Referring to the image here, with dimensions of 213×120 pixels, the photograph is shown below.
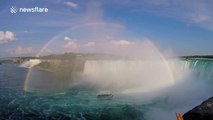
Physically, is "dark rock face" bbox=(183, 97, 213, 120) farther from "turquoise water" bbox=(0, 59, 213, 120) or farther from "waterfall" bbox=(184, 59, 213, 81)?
"waterfall" bbox=(184, 59, 213, 81)

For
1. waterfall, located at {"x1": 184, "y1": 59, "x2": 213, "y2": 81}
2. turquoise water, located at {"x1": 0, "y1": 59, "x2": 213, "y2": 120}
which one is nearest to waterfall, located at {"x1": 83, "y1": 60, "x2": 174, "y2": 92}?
waterfall, located at {"x1": 184, "y1": 59, "x2": 213, "y2": 81}

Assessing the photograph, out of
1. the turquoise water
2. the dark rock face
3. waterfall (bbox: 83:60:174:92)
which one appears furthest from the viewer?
waterfall (bbox: 83:60:174:92)

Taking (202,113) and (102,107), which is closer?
(202,113)

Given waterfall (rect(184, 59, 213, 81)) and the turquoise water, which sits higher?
waterfall (rect(184, 59, 213, 81))

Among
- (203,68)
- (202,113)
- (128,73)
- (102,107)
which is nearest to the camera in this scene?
(202,113)

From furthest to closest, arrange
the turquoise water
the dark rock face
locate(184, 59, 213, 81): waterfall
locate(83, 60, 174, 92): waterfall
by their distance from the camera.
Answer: locate(83, 60, 174, 92): waterfall → locate(184, 59, 213, 81): waterfall → the turquoise water → the dark rock face

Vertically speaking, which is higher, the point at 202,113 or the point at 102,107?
the point at 102,107

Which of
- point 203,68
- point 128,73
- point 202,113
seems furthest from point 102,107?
point 128,73

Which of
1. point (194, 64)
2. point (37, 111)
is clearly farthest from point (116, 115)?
point (194, 64)

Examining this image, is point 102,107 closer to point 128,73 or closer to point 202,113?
point 202,113

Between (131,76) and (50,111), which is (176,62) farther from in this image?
(50,111)

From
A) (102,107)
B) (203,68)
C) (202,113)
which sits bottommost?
(202,113)

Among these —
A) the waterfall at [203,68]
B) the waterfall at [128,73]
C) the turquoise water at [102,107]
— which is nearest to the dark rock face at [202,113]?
the turquoise water at [102,107]
